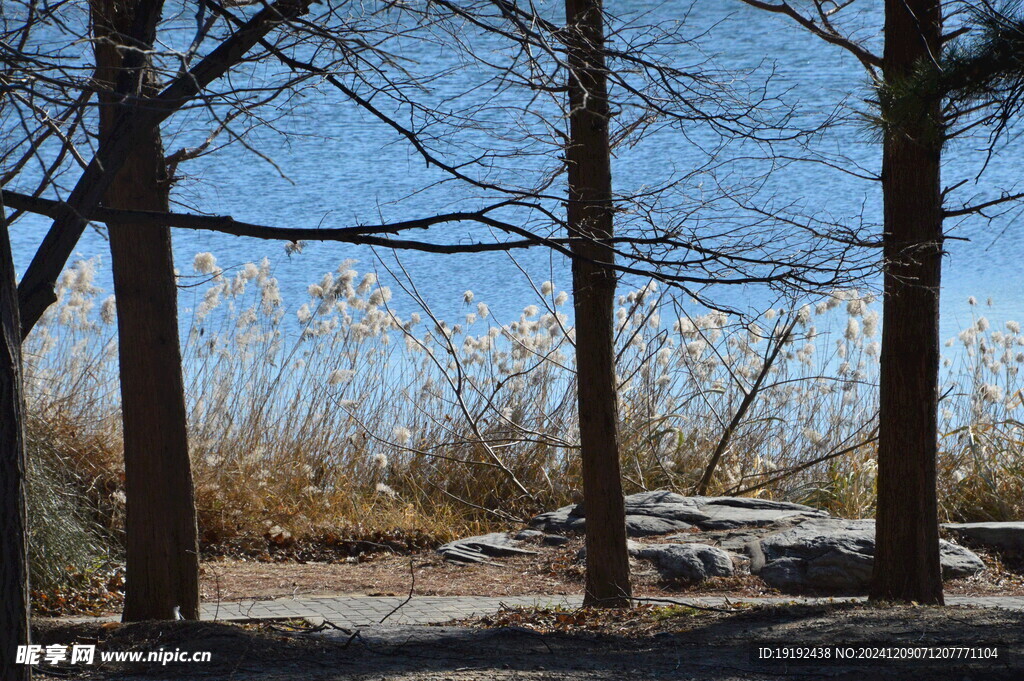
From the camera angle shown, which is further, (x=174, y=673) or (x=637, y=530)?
(x=637, y=530)

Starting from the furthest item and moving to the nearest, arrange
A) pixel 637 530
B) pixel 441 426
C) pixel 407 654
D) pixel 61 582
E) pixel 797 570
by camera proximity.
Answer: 1. pixel 441 426
2. pixel 637 530
3. pixel 797 570
4. pixel 61 582
5. pixel 407 654

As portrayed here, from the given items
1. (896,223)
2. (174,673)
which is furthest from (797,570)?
(174,673)

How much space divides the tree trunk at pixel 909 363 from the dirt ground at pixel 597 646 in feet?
1.59

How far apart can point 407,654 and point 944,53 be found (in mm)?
3720

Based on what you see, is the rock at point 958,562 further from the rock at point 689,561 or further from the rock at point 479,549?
the rock at point 479,549

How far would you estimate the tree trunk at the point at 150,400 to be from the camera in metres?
4.73

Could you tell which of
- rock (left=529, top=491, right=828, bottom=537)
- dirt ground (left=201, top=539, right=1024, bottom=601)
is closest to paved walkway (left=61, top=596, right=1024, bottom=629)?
dirt ground (left=201, top=539, right=1024, bottom=601)

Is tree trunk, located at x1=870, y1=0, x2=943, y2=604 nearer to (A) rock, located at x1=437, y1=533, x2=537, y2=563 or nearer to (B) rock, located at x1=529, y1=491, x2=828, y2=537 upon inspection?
(B) rock, located at x1=529, y1=491, x2=828, y2=537

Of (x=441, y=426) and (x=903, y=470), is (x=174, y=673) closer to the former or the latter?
(x=903, y=470)

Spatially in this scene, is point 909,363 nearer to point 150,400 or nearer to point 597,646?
point 597,646

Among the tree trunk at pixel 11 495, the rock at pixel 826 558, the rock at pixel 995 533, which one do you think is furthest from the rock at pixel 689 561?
the tree trunk at pixel 11 495

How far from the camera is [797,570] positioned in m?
6.76

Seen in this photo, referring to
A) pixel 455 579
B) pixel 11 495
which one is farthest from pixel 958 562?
pixel 11 495

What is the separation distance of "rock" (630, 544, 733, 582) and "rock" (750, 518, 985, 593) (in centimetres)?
26
